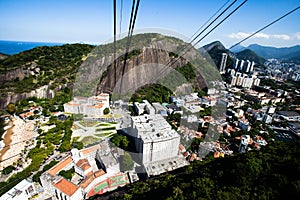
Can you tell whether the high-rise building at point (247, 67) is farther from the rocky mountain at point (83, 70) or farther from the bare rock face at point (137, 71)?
the bare rock face at point (137, 71)

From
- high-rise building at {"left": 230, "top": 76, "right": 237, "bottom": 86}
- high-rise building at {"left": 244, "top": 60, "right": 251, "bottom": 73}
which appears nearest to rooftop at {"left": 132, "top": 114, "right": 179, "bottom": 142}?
high-rise building at {"left": 230, "top": 76, "right": 237, "bottom": 86}

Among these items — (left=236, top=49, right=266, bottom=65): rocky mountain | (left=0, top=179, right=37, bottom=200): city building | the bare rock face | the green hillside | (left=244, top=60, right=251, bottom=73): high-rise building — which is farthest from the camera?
(left=236, top=49, right=266, bottom=65): rocky mountain

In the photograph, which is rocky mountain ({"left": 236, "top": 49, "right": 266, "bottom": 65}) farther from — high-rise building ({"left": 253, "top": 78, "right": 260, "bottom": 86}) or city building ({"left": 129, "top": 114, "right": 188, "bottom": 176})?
city building ({"left": 129, "top": 114, "right": 188, "bottom": 176})

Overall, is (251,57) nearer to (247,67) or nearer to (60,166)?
(247,67)

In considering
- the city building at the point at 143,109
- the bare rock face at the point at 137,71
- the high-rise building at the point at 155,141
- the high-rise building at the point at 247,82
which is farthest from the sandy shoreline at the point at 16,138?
the high-rise building at the point at 247,82

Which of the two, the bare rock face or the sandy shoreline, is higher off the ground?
the bare rock face

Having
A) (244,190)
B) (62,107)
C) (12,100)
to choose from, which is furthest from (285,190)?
(12,100)

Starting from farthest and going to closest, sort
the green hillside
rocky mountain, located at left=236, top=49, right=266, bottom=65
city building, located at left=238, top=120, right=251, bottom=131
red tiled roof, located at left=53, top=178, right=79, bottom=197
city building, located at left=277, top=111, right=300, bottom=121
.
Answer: rocky mountain, located at left=236, top=49, right=266, bottom=65 → the green hillside → city building, located at left=277, top=111, right=300, bottom=121 → city building, located at left=238, top=120, right=251, bottom=131 → red tiled roof, located at left=53, top=178, right=79, bottom=197

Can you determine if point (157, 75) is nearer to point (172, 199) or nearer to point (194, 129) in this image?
point (194, 129)
